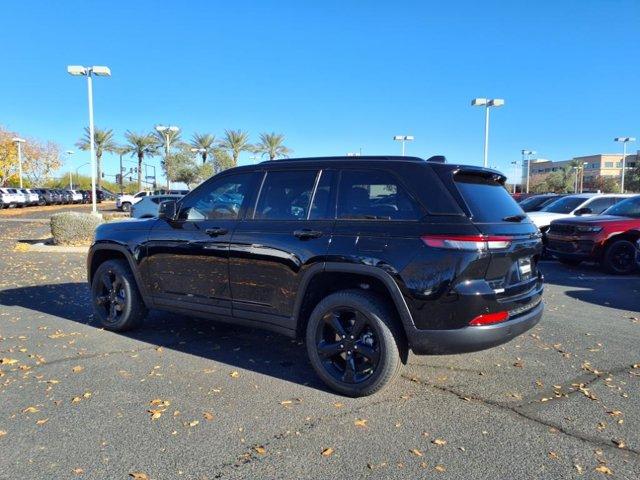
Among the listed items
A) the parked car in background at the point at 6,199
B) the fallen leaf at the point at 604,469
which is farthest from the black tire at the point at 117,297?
the parked car in background at the point at 6,199

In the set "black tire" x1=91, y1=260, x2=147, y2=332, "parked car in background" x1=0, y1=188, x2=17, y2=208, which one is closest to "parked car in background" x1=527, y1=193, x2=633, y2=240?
"black tire" x1=91, y1=260, x2=147, y2=332

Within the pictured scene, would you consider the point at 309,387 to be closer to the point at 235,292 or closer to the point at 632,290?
the point at 235,292

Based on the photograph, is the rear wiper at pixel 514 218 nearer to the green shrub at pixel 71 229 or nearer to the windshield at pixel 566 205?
the windshield at pixel 566 205

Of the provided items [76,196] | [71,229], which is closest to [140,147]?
[76,196]

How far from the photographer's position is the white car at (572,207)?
1318cm

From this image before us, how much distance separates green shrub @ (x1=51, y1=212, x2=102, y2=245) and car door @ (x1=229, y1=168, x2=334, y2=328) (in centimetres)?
1129

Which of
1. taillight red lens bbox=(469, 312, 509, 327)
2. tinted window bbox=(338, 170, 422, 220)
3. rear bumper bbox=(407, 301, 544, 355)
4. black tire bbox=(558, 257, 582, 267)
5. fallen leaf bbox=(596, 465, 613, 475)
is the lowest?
fallen leaf bbox=(596, 465, 613, 475)

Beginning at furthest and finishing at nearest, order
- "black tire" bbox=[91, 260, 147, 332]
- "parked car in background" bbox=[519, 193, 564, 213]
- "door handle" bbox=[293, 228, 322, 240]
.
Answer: "parked car in background" bbox=[519, 193, 564, 213] < "black tire" bbox=[91, 260, 147, 332] < "door handle" bbox=[293, 228, 322, 240]

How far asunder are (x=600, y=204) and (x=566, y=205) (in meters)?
0.81

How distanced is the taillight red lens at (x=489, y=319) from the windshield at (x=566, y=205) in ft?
37.3

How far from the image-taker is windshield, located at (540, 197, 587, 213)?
45.7 feet

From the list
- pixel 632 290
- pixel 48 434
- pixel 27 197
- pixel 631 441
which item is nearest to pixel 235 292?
pixel 48 434

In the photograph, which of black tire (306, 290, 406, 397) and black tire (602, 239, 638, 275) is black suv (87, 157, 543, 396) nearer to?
black tire (306, 290, 406, 397)

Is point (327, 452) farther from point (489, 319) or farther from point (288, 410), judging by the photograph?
point (489, 319)
